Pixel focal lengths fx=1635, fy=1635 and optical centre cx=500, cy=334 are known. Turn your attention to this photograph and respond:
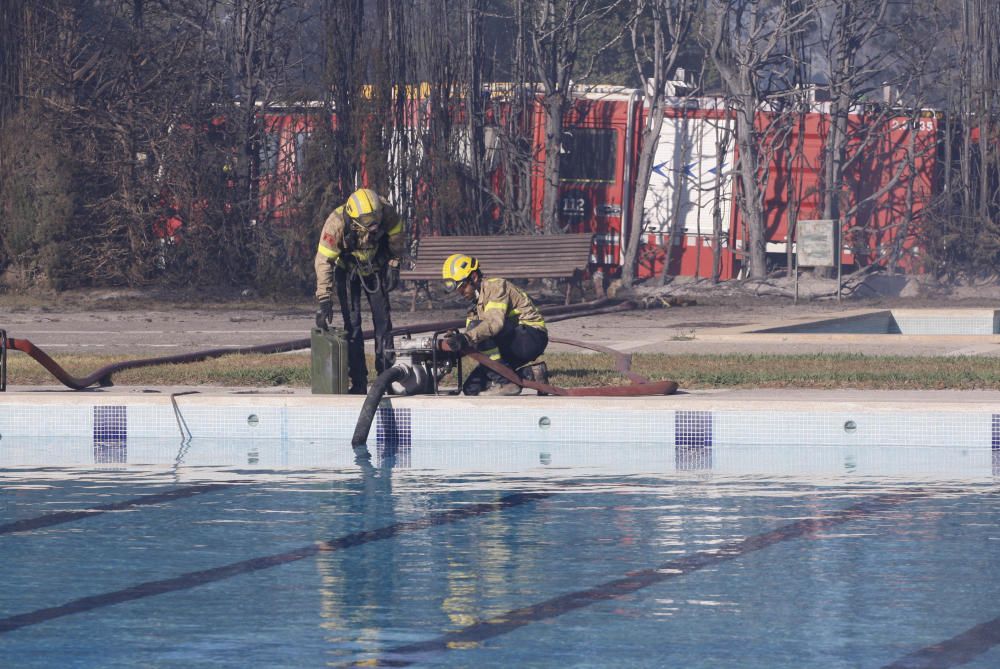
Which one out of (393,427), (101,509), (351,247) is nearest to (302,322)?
(351,247)

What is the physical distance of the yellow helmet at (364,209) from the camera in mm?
12242

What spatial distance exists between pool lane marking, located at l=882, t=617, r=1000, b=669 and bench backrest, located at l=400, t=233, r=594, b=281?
16.5 m

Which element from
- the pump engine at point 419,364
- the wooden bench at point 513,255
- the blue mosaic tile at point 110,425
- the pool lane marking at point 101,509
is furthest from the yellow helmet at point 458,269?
the wooden bench at point 513,255

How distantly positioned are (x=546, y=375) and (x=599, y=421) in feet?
4.76

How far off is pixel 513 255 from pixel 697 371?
1008 cm

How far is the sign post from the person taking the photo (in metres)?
24.6

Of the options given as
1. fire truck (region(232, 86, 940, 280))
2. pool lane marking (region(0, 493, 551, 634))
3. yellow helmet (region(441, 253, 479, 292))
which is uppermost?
fire truck (region(232, 86, 940, 280))

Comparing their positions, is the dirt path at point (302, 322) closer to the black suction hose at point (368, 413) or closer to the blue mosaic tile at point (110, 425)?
the blue mosaic tile at point (110, 425)

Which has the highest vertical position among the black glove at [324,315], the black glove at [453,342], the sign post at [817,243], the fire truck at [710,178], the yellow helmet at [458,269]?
the fire truck at [710,178]

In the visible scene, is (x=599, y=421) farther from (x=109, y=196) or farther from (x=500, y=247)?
(x=109, y=196)

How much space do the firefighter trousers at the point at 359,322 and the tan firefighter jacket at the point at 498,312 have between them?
68cm

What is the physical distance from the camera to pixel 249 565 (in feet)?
25.6

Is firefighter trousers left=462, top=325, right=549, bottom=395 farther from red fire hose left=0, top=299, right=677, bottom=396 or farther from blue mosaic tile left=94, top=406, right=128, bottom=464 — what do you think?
blue mosaic tile left=94, top=406, right=128, bottom=464

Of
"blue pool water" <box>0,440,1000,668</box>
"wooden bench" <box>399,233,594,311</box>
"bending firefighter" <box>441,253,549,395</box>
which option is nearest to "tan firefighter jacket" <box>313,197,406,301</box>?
Result: "bending firefighter" <box>441,253,549,395</box>
